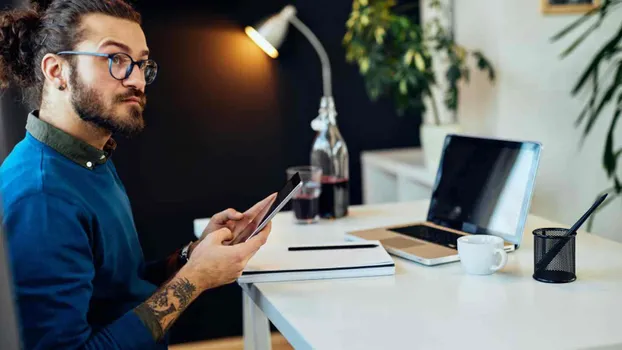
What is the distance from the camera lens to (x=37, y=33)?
61.5 inches

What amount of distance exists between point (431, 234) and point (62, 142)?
847 mm

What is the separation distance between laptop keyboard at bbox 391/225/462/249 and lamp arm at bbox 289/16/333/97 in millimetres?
1262

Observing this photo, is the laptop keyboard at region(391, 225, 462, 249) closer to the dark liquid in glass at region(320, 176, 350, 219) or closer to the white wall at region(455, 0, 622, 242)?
the dark liquid in glass at region(320, 176, 350, 219)

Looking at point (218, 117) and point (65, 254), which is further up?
point (218, 117)

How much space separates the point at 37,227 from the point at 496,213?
967 mm

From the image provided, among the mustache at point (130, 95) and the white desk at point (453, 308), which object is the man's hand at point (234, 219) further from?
the mustache at point (130, 95)

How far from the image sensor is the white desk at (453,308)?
1122mm

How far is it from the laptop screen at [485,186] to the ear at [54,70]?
3.04 ft

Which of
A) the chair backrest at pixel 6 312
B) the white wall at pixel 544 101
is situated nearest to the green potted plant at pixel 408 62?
the white wall at pixel 544 101

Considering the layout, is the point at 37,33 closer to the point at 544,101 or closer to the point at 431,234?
the point at 431,234

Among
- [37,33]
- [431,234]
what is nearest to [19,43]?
[37,33]

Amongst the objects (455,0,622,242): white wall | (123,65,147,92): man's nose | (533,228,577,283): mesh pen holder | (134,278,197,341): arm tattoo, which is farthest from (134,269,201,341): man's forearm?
(455,0,622,242): white wall

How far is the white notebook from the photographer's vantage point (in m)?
1.47

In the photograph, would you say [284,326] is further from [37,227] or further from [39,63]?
[39,63]
